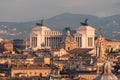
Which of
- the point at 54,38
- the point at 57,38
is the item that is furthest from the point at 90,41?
the point at 54,38

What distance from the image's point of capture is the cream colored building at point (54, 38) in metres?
162

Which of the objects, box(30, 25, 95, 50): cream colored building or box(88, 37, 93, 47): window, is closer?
box(88, 37, 93, 47): window

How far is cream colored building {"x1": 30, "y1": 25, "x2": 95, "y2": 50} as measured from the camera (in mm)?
161625

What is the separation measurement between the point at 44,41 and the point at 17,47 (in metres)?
5.49

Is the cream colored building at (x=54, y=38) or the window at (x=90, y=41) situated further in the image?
the cream colored building at (x=54, y=38)

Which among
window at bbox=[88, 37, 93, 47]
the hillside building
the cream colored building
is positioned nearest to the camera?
window at bbox=[88, 37, 93, 47]

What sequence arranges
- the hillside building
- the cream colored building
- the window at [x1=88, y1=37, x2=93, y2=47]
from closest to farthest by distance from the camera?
the window at [x1=88, y1=37, x2=93, y2=47], the hillside building, the cream colored building

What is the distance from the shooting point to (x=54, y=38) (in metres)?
166

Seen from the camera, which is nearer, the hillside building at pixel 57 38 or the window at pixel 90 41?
the window at pixel 90 41

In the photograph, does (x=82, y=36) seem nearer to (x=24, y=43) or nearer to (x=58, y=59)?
(x=24, y=43)

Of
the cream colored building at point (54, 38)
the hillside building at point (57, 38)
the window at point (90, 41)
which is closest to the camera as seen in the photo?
the window at point (90, 41)

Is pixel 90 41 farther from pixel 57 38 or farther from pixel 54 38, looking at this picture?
pixel 54 38

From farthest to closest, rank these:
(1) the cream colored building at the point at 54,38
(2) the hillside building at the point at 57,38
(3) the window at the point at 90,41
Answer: (1) the cream colored building at the point at 54,38 → (2) the hillside building at the point at 57,38 → (3) the window at the point at 90,41

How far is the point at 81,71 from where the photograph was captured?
8825cm
